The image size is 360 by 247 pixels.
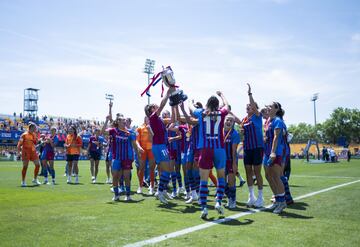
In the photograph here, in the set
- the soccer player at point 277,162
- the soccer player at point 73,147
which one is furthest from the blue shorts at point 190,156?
the soccer player at point 73,147

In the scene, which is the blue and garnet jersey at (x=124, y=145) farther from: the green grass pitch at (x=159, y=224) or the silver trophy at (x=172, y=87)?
the silver trophy at (x=172, y=87)

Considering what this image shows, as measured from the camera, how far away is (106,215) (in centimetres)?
712

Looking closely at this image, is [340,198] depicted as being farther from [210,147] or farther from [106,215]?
[106,215]

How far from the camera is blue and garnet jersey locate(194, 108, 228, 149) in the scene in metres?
A: 7.01

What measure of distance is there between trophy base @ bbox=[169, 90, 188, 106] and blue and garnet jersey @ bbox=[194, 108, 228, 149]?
0.70 m

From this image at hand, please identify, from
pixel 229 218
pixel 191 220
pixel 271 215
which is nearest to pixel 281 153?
pixel 271 215

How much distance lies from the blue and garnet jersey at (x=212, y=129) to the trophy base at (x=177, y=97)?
2.29ft

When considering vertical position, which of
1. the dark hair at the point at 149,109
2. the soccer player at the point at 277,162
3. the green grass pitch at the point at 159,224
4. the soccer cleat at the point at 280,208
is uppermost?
the dark hair at the point at 149,109

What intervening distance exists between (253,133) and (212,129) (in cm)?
182

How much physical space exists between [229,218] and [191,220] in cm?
76

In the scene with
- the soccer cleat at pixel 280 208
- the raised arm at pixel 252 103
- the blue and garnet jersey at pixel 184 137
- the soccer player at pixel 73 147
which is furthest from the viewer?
the soccer player at pixel 73 147

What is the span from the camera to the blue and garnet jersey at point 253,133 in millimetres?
8477

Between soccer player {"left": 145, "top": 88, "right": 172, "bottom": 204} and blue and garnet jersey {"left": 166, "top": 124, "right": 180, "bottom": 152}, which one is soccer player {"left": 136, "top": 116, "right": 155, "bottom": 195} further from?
soccer player {"left": 145, "top": 88, "right": 172, "bottom": 204}

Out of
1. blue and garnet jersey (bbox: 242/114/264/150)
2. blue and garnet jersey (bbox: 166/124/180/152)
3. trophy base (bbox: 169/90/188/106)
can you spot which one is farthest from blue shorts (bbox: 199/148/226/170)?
blue and garnet jersey (bbox: 166/124/180/152)
